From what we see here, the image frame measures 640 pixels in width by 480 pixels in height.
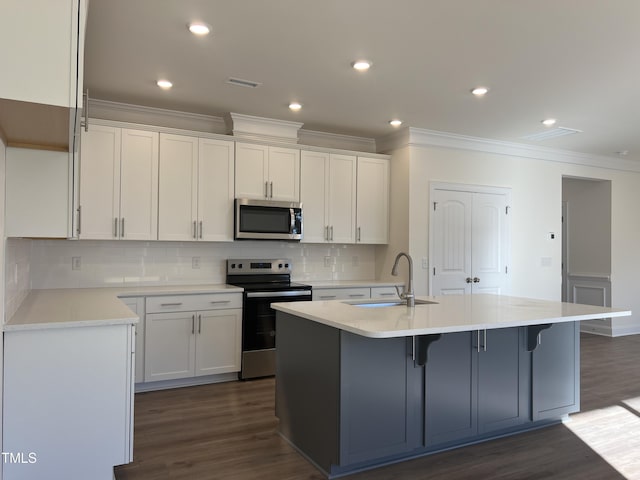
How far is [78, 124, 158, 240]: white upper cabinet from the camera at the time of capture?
4148mm

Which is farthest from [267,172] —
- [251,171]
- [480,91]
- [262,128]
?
[480,91]

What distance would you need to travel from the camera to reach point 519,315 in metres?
2.87

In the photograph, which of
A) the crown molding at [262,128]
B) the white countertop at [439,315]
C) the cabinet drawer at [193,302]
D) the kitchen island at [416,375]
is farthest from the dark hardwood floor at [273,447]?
the crown molding at [262,128]

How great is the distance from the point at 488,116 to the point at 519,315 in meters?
2.63

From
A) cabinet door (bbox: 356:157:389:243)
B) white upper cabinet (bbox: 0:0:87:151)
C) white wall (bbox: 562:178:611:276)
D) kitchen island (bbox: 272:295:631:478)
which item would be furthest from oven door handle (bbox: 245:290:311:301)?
white wall (bbox: 562:178:611:276)

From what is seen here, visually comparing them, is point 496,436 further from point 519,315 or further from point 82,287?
point 82,287

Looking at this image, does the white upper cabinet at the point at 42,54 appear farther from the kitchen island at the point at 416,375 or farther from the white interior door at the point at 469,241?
the white interior door at the point at 469,241

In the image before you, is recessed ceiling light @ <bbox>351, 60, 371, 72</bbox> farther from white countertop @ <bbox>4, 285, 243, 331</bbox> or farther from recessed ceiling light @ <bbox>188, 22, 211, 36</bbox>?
white countertop @ <bbox>4, 285, 243, 331</bbox>

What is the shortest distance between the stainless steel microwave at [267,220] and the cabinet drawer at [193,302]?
63cm

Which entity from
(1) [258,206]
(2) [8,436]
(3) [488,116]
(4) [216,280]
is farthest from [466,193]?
(2) [8,436]

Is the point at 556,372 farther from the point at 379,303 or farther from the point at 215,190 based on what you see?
the point at 215,190

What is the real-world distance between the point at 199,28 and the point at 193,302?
2.35m

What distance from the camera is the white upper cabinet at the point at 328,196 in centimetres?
516

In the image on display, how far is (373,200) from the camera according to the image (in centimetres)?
557
